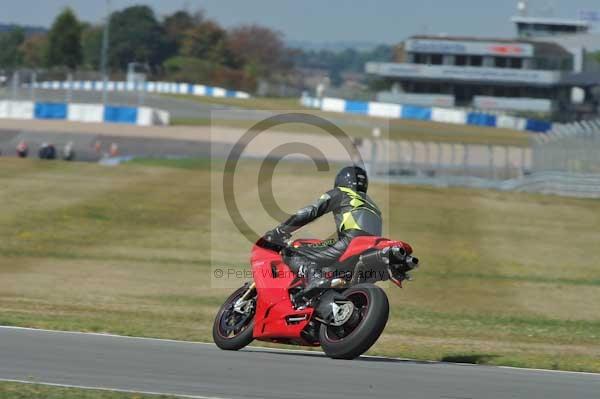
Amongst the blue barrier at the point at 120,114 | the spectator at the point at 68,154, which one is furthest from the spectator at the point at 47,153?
the blue barrier at the point at 120,114

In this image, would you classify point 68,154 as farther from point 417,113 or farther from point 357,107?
point 417,113

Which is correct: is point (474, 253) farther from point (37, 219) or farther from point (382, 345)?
point (382, 345)

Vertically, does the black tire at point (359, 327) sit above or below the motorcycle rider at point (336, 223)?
below

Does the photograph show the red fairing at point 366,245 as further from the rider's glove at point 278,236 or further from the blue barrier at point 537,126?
the blue barrier at point 537,126

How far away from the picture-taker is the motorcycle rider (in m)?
9.18

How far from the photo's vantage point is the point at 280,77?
138m

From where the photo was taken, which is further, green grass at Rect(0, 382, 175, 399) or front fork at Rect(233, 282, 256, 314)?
front fork at Rect(233, 282, 256, 314)

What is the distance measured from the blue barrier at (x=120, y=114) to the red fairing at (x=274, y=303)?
2092 inches

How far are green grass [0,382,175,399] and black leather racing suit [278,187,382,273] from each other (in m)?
2.50

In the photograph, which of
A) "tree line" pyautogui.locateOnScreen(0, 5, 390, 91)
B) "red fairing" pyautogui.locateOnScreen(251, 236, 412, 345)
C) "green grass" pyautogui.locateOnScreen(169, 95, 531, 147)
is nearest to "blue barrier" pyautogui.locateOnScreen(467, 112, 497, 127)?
"green grass" pyautogui.locateOnScreen(169, 95, 531, 147)

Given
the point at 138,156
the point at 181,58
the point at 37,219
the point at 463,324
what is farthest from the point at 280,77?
the point at 463,324

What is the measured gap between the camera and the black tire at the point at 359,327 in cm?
845

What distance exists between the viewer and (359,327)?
28.0 ft

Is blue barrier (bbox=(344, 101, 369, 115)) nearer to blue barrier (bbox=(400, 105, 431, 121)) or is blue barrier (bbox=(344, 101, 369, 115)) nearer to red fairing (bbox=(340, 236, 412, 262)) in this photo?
blue barrier (bbox=(400, 105, 431, 121))
